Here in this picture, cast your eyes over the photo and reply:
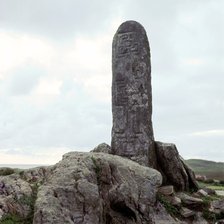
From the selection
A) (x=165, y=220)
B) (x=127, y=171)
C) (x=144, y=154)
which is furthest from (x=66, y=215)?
(x=144, y=154)

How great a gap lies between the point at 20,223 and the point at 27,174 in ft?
10.3

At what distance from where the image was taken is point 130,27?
2198 centimetres

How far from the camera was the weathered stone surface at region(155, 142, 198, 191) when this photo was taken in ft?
67.4

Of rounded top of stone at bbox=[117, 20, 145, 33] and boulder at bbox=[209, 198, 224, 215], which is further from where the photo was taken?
rounded top of stone at bbox=[117, 20, 145, 33]

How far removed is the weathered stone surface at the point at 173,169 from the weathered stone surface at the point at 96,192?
4.82 m

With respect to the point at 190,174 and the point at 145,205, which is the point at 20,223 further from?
the point at 190,174

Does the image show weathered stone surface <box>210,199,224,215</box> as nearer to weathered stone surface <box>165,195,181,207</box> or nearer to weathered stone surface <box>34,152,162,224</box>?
weathered stone surface <box>165,195,181,207</box>

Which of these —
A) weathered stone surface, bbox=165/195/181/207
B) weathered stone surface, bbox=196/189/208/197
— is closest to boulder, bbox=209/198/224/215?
weathered stone surface, bbox=196/189/208/197

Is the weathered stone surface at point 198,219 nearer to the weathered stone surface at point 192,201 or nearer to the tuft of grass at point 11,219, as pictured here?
the weathered stone surface at point 192,201

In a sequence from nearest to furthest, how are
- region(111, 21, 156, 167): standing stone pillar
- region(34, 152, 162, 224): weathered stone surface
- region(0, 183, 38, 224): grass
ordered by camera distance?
region(0, 183, 38, 224): grass → region(34, 152, 162, 224): weathered stone surface → region(111, 21, 156, 167): standing stone pillar

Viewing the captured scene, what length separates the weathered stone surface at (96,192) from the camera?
13.0 meters

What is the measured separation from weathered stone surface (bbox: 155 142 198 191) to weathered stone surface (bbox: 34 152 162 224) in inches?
190

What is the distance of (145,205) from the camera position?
49.7 ft

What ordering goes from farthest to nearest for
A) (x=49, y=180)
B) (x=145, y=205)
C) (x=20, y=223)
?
→ 1. (x=145, y=205)
2. (x=49, y=180)
3. (x=20, y=223)
